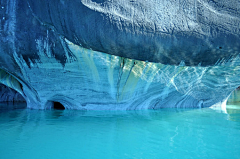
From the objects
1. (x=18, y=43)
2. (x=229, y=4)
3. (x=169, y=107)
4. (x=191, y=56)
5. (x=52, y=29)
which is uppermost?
(x=229, y=4)

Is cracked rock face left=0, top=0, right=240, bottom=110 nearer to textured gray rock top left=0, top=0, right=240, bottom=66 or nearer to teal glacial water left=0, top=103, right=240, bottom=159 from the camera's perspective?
textured gray rock top left=0, top=0, right=240, bottom=66

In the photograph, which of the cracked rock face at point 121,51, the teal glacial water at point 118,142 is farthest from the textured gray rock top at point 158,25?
the teal glacial water at point 118,142

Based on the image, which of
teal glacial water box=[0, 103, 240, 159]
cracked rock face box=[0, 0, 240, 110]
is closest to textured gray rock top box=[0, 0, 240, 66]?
cracked rock face box=[0, 0, 240, 110]

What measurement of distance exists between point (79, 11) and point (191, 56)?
2.15m

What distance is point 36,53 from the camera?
3537 mm

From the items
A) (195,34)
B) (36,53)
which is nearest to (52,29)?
(36,53)

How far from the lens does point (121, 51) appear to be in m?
→ 3.04

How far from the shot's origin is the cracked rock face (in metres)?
2.71

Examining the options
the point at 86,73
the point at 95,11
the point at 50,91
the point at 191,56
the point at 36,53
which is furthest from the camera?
the point at 50,91

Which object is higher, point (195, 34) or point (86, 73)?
point (195, 34)

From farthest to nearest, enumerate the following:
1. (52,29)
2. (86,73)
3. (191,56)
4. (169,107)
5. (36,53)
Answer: (169,107), (86,73), (36,53), (52,29), (191,56)

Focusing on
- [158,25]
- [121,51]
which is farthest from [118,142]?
[158,25]

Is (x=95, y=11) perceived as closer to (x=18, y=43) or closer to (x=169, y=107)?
(x=18, y=43)

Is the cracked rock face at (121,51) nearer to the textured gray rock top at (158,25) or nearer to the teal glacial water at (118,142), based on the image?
the textured gray rock top at (158,25)
